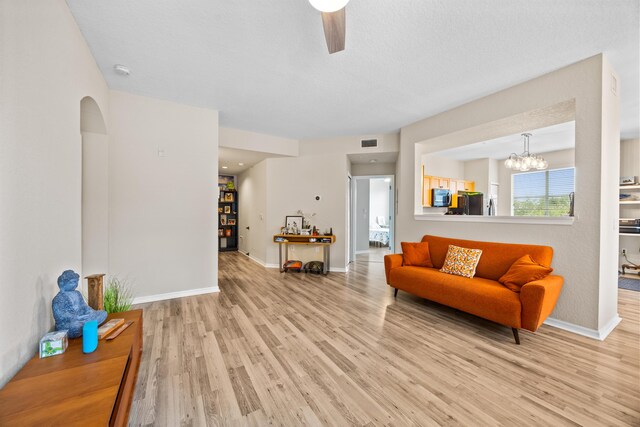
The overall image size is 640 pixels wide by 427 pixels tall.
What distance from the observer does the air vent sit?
5228 mm

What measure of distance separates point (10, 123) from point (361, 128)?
4423 millimetres

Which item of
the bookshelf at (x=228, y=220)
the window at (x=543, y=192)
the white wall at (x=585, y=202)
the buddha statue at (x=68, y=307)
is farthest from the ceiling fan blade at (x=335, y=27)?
the window at (x=543, y=192)

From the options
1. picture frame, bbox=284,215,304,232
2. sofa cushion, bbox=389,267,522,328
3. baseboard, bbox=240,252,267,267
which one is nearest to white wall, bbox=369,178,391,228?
picture frame, bbox=284,215,304,232

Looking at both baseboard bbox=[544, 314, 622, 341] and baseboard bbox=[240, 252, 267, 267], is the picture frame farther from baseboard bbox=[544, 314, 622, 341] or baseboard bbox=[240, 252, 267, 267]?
baseboard bbox=[544, 314, 622, 341]

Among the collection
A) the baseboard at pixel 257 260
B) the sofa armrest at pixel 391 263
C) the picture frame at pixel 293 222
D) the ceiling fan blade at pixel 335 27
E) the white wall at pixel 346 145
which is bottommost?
the baseboard at pixel 257 260

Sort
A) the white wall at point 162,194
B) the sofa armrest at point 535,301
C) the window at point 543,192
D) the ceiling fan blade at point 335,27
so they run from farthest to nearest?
the window at point 543,192 < the white wall at point 162,194 < the sofa armrest at point 535,301 < the ceiling fan blade at point 335,27

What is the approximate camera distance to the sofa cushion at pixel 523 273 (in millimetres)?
2557

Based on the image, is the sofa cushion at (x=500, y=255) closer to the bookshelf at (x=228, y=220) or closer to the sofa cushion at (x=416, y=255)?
the sofa cushion at (x=416, y=255)

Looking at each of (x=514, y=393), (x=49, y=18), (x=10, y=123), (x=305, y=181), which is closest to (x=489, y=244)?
(x=514, y=393)

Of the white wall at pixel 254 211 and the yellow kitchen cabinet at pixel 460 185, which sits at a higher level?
the yellow kitchen cabinet at pixel 460 185

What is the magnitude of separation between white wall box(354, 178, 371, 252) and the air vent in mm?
1977

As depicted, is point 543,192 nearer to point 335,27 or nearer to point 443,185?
point 443,185

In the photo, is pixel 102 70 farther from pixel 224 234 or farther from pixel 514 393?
pixel 224 234

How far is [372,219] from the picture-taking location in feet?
31.2
